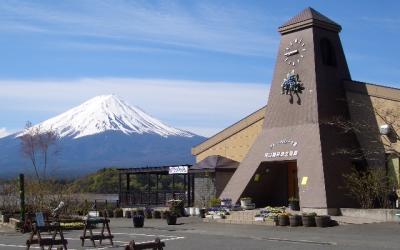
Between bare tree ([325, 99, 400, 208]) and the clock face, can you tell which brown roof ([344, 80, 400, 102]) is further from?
the clock face

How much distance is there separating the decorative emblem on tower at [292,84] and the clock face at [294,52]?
522mm

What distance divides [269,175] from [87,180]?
31271mm

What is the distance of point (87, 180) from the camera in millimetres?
56188

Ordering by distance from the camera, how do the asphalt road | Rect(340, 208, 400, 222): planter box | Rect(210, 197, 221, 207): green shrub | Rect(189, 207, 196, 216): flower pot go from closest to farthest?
the asphalt road → Rect(340, 208, 400, 222): planter box → Rect(210, 197, 221, 207): green shrub → Rect(189, 207, 196, 216): flower pot

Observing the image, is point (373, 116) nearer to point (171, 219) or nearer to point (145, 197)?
point (171, 219)

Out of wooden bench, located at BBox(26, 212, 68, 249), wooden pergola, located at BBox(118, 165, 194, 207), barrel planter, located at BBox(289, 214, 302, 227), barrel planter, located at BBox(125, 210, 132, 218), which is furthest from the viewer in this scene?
wooden pergola, located at BBox(118, 165, 194, 207)

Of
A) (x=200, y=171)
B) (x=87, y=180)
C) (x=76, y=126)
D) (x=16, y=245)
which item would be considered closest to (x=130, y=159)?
(x=76, y=126)

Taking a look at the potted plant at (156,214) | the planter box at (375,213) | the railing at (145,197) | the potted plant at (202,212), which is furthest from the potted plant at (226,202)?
the railing at (145,197)

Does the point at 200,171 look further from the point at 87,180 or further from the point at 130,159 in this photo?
the point at 130,159

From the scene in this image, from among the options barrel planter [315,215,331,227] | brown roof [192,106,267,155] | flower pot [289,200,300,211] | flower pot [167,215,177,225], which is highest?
brown roof [192,106,267,155]

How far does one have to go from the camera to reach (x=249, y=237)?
18234mm

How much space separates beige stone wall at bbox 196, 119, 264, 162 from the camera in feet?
100

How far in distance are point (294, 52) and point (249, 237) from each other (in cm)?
1073

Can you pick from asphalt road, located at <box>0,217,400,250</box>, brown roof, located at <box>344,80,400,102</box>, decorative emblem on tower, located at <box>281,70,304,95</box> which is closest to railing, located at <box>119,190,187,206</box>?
decorative emblem on tower, located at <box>281,70,304,95</box>
